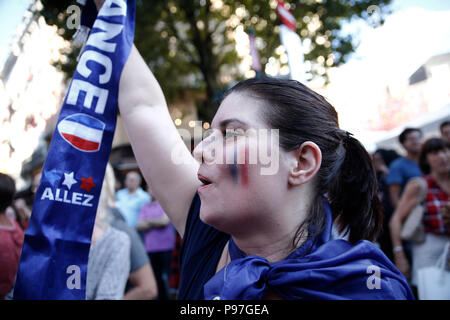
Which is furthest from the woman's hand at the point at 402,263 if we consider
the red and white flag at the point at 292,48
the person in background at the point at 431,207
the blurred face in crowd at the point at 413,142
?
the red and white flag at the point at 292,48

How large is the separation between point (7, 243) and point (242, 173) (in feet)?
6.12

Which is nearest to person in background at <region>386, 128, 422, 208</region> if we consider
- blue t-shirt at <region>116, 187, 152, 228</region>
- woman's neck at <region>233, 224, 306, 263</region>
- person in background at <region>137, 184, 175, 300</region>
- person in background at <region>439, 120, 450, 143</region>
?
person in background at <region>439, 120, 450, 143</region>

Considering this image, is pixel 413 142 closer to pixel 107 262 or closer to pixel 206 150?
pixel 107 262

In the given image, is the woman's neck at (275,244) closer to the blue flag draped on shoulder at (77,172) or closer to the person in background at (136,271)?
the blue flag draped on shoulder at (77,172)

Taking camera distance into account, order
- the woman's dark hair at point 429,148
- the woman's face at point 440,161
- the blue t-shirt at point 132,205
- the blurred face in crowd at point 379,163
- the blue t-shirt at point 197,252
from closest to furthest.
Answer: the blue t-shirt at point 197,252
the woman's face at point 440,161
the woman's dark hair at point 429,148
the blurred face in crowd at point 379,163
the blue t-shirt at point 132,205

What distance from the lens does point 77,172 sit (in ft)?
4.14

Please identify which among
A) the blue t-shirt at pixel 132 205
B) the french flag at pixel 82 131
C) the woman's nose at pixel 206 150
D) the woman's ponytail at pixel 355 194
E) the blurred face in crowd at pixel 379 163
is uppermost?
the blurred face in crowd at pixel 379 163

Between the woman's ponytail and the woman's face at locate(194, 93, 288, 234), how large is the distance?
0.95 feet

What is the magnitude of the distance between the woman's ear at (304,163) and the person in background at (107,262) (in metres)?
1.38

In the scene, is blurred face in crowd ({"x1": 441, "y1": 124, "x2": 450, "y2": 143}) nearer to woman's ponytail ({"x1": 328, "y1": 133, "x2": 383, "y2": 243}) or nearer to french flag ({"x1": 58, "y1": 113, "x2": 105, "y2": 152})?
woman's ponytail ({"x1": 328, "y1": 133, "x2": 383, "y2": 243})

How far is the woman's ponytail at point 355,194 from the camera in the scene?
4.18 feet

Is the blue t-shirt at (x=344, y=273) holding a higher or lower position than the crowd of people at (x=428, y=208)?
lower

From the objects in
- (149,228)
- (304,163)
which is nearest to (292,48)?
(304,163)
